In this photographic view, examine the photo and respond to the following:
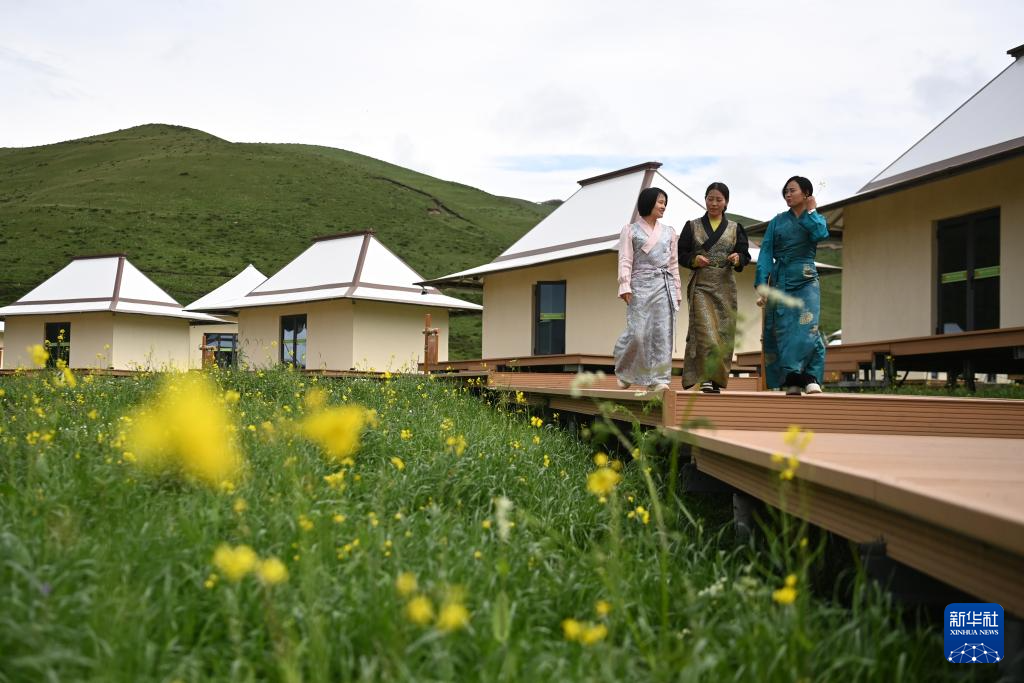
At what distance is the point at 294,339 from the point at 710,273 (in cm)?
1788

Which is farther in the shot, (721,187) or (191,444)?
(721,187)

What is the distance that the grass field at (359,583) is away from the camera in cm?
244

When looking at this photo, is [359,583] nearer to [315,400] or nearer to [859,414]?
[315,400]

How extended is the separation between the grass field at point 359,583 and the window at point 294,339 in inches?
703

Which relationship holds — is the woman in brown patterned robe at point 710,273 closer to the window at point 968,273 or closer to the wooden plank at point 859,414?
the wooden plank at point 859,414

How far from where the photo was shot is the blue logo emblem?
270 cm

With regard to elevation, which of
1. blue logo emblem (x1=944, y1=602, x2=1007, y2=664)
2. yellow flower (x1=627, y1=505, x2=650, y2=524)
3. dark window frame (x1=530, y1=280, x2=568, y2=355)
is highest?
dark window frame (x1=530, y1=280, x2=568, y2=355)

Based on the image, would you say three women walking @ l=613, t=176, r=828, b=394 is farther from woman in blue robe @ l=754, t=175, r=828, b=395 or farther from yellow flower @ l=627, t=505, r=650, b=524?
yellow flower @ l=627, t=505, r=650, b=524

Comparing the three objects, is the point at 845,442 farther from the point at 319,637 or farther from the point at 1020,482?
the point at 319,637

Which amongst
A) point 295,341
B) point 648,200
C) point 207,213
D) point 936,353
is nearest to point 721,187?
point 648,200

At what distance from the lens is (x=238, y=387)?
29.3ft

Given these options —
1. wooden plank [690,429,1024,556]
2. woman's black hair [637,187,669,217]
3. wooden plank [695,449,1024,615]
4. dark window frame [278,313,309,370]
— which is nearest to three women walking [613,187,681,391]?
woman's black hair [637,187,669,217]

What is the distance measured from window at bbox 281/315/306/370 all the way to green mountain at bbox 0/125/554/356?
83.4 ft

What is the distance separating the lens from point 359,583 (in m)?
3.02
